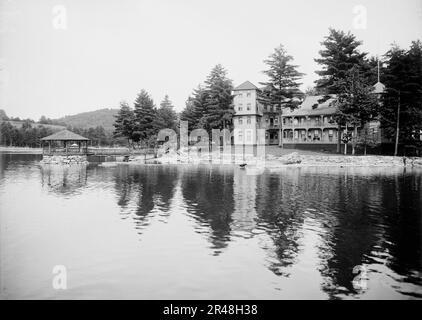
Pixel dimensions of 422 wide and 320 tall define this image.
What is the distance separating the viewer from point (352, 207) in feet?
63.9

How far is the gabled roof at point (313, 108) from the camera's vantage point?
61.5 m

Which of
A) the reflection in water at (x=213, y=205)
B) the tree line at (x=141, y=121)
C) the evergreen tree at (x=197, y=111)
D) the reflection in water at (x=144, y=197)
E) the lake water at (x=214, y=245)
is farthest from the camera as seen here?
the tree line at (x=141, y=121)

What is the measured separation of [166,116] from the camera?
83.6 metres

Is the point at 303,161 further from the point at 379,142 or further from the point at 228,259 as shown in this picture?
the point at 228,259

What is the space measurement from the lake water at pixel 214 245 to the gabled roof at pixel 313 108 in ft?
130

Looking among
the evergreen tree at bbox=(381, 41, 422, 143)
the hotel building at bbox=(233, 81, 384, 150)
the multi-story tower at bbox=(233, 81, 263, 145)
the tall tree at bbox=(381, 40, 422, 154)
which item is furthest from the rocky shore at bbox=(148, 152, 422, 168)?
the hotel building at bbox=(233, 81, 384, 150)

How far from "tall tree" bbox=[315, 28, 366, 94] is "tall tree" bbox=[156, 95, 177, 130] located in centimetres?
3863

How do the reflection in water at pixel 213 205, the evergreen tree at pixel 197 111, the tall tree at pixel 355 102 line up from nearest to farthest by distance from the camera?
the reflection in water at pixel 213 205 → the tall tree at pixel 355 102 → the evergreen tree at pixel 197 111

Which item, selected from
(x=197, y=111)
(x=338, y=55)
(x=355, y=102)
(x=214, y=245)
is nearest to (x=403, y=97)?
(x=355, y=102)

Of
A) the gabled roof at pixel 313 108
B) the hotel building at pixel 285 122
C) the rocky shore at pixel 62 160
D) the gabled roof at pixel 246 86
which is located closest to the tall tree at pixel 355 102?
the hotel building at pixel 285 122

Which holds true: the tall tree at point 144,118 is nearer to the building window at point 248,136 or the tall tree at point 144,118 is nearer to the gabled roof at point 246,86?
the gabled roof at point 246,86
